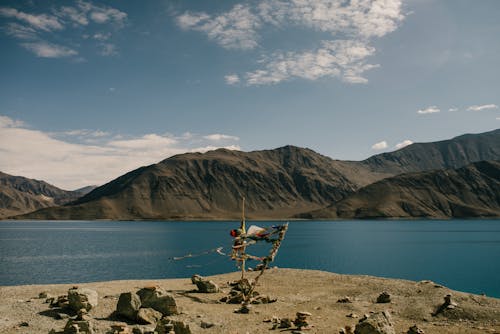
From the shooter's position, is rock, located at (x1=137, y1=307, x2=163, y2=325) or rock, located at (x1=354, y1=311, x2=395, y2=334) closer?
rock, located at (x1=354, y1=311, x2=395, y2=334)

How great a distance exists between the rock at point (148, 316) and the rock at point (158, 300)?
0.63 m

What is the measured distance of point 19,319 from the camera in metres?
21.1

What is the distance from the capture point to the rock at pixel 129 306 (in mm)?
22203

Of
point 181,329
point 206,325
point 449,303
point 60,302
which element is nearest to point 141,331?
point 181,329

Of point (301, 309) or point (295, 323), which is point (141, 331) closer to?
point (295, 323)

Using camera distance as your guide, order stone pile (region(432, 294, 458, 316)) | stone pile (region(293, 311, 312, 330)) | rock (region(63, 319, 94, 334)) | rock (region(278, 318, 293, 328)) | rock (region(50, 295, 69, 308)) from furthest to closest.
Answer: stone pile (region(432, 294, 458, 316)) < rock (region(50, 295, 69, 308)) < stone pile (region(293, 311, 312, 330)) < rock (region(278, 318, 293, 328)) < rock (region(63, 319, 94, 334))

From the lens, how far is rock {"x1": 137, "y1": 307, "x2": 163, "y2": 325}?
2177cm

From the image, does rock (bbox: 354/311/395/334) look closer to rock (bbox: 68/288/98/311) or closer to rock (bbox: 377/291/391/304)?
rock (bbox: 377/291/391/304)

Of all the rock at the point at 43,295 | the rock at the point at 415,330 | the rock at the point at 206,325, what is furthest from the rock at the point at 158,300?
the rock at the point at 415,330

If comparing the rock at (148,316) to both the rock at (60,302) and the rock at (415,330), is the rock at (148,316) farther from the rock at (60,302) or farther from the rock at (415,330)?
the rock at (415,330)

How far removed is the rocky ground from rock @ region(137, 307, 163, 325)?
0.65 m

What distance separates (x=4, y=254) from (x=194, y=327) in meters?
74.9

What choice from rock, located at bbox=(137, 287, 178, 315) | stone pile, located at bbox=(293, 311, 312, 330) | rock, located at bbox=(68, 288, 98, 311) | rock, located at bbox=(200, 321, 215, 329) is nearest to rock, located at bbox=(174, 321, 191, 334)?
rock, located at bbox=(200, 321, 215, 329)

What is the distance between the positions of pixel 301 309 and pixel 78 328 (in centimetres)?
1391
